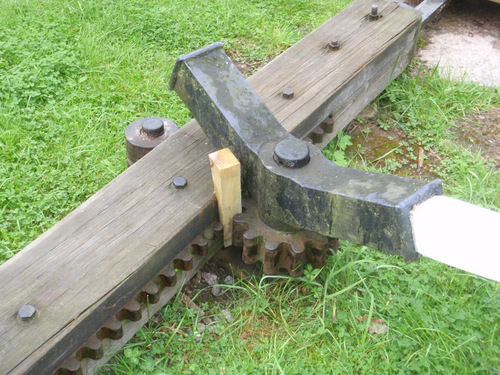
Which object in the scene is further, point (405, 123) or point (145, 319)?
point (405, 123)

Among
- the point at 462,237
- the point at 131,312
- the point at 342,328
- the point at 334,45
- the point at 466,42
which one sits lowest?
the point at 342,328

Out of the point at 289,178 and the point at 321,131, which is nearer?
the point at 289,178

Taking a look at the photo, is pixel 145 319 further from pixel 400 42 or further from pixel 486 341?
pixel 400 42

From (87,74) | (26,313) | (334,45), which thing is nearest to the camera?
(26,313)

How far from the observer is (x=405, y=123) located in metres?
3.67

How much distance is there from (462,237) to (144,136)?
5.89ft

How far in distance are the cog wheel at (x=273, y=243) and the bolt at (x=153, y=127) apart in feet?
2.18

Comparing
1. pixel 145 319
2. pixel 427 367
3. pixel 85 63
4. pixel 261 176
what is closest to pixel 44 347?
pixel 145 319

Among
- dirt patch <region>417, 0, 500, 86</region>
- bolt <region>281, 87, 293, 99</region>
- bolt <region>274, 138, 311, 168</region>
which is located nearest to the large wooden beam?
bolt <region>281, 87, 293, 99</region>

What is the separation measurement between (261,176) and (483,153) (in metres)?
1.84

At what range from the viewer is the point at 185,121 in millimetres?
3645

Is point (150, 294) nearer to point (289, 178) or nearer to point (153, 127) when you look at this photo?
point (289, 178)

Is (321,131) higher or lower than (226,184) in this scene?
lower

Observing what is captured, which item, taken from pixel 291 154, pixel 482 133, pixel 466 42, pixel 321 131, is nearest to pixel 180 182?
pixel 291 154
